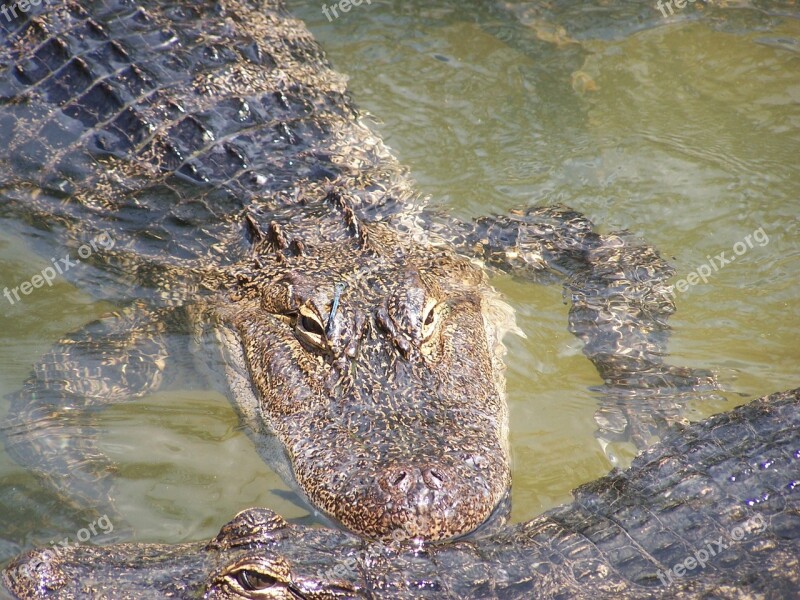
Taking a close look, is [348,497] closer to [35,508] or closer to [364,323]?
[364,323]

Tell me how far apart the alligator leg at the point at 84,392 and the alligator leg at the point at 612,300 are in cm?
213

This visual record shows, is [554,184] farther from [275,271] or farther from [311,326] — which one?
[311,326]

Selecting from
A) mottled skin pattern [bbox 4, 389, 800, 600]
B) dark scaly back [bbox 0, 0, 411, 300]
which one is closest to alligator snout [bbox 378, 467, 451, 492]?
mottled skin pattern [bbox 4, 389, 800, 600]

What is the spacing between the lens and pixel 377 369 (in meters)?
3.89

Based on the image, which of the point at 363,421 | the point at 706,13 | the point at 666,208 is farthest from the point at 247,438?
the point at 706,13

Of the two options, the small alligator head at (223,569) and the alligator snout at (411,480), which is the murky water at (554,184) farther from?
A: the alligator snout at (411,480)

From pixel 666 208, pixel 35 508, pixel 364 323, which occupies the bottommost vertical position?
pixel 666 208

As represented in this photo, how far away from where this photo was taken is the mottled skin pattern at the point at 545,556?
281cm

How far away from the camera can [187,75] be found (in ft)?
18.5

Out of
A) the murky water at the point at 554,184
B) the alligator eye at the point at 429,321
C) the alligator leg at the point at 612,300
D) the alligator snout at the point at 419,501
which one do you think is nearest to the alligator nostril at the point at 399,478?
the alligator snout at the point at 419,501

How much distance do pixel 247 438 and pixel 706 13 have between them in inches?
220

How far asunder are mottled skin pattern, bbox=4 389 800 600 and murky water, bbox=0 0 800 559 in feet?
2.31

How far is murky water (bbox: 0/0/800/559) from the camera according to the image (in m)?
4.14

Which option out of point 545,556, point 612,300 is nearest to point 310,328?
point 545,556
